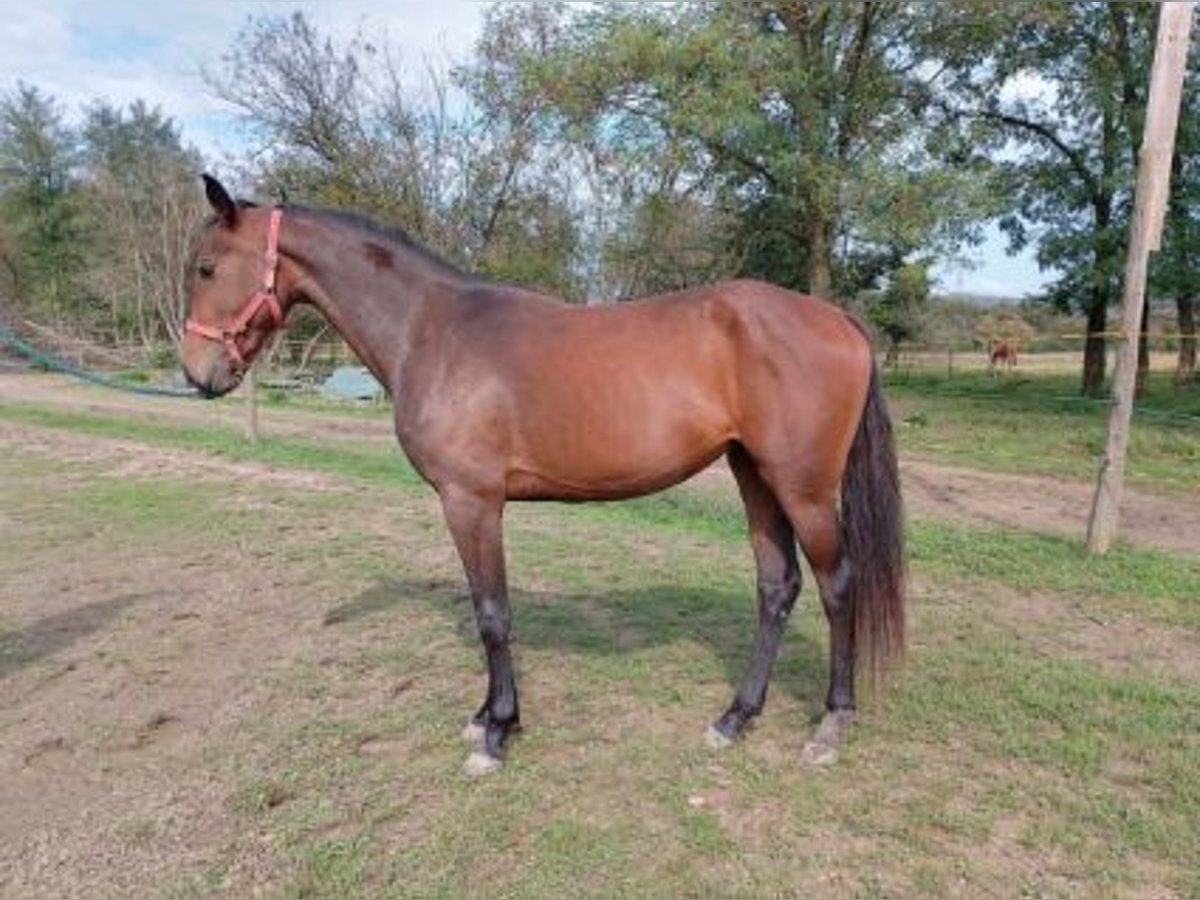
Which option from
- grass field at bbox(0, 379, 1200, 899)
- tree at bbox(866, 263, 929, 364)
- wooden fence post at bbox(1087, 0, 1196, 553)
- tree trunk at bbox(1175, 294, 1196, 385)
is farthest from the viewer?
tree at bbox(866, 263, 929, 364)

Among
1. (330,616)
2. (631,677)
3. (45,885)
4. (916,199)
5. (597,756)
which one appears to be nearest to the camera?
(45,885)

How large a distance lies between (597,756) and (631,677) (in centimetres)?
76

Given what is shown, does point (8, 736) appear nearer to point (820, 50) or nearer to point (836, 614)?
point (836, 614)

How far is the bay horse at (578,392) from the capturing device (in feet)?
10.9

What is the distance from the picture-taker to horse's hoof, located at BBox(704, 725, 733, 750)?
346cm

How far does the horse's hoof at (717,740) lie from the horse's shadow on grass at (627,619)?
0.53 meters

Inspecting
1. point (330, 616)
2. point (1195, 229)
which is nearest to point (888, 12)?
point (1195, 229)

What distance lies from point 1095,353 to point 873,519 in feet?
54.8

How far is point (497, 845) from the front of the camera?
2830 millimetres

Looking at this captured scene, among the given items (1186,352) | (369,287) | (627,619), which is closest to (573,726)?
(627,619)

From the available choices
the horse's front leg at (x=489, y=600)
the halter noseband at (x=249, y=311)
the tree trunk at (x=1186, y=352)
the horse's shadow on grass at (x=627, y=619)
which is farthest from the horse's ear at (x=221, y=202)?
the tree trunk at (x=1186, y=352)

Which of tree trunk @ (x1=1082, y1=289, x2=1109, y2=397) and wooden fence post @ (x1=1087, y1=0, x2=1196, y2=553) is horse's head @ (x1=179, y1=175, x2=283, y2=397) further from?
tree trunk @ (x1=1082, y1=289, x2=1109, y2=397)

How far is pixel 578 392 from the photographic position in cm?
336

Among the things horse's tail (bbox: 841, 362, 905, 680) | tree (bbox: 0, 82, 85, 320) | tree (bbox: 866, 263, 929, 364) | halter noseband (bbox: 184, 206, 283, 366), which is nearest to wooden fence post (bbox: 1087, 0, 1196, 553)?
horse's tail (bbox: 841, 362, 905, 680)
